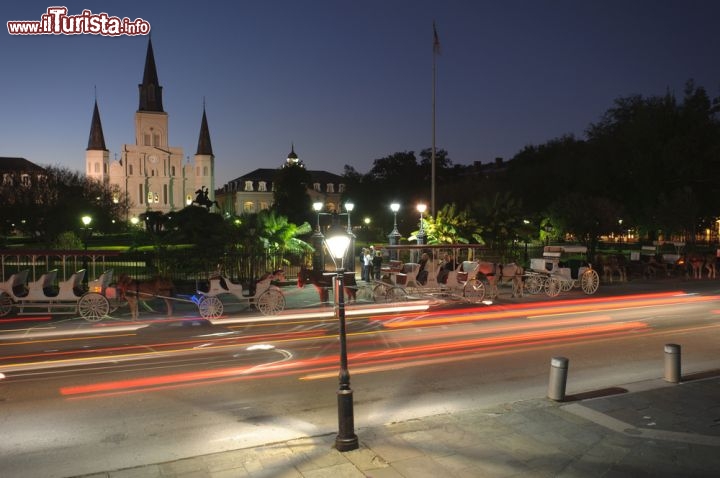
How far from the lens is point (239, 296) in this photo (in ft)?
51.9

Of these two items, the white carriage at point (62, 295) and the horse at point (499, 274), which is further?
the horse at point (499, 274)

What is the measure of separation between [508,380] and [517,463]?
3552mm

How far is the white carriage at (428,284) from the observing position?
18.1 meters

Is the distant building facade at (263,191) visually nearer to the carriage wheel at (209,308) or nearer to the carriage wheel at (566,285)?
the carriage wheel at (566,285)

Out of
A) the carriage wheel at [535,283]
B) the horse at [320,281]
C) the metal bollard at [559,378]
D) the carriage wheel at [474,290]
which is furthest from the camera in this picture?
the carriage wheel at [535,283]

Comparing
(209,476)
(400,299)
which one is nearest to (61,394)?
(209,476)

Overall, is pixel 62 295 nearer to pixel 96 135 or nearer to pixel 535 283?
pixel 535 283

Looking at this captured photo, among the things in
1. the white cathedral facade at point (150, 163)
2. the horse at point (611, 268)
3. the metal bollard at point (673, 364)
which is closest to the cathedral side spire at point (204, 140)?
the white cathedral facade at point (150, 163)

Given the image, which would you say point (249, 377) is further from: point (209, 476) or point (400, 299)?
point (400, 299)

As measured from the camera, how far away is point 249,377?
973cm

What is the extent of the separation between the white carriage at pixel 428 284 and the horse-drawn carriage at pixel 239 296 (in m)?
3.77

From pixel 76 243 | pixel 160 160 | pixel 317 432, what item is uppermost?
pixel 160 160

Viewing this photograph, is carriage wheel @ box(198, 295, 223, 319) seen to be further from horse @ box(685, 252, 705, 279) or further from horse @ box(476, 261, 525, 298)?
horse @ box(685, 252, 705, 279)

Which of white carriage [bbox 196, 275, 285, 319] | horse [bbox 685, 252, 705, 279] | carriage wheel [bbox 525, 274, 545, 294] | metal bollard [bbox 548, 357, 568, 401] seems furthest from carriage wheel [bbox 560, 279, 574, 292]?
metal bollard [bbox 548, 357, 568, 401]
